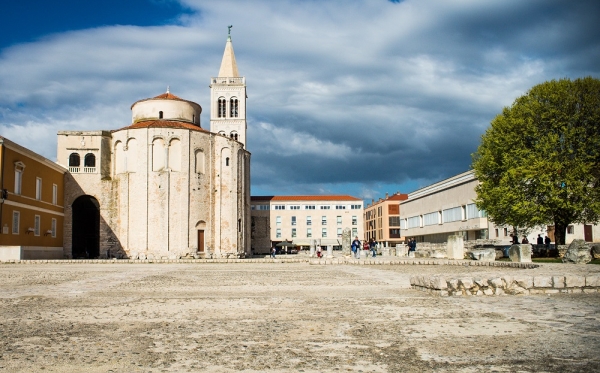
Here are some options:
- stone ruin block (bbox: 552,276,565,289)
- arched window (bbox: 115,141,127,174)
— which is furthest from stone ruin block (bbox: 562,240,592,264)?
arched window (bbox: 115,141,127,174)

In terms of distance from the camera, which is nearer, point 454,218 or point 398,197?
point 454,218

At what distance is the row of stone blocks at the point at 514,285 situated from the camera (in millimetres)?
10953

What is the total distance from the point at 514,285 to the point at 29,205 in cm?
3908

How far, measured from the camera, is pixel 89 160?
53875mm

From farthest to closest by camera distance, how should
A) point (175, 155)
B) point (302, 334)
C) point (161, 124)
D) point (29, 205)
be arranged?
1. point (161, 124)
2. point (175, 155)
3. point (29, 205)
4. point (302, 334)

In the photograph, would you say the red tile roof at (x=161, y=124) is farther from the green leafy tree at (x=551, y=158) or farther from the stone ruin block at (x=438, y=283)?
the stone ruin block at (x=438, y=283)

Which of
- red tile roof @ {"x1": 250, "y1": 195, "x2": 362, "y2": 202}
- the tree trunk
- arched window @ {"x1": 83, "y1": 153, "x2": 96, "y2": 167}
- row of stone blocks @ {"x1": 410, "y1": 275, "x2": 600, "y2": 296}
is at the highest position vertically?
arched window @ {"x1": 83, "y1": 153, "x2": 96, "y2": 167}

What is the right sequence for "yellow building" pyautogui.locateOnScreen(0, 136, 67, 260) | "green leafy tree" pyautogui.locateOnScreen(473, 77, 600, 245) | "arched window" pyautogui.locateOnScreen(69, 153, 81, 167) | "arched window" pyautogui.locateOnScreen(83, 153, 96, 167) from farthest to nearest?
"arched window" pyautogui.locateOnScreen(69, 153, 81, 167) < "arched window" pyautogui.locateOnScreen(83, 153, 96, 167) < "yellow building" pyautogui.locateOnScreen(0, 136, 67, 260) < "green leafy tree" pyautogui.locateOnScreen(473, 77, 600, 245)

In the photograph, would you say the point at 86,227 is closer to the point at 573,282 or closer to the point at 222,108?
the point at 222,108

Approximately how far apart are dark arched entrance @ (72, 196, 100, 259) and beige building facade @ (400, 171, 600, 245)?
35.7 metres

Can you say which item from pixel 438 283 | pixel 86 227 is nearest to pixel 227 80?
pixel 86 227

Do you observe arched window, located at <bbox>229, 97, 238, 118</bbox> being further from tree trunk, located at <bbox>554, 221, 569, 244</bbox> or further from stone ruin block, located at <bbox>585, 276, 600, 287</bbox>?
stone ruin block, located at <bbox>585, 276, 600, 287</bbox>

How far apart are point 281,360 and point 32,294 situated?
28.6 ft

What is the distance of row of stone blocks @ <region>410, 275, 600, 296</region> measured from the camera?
10953mm
